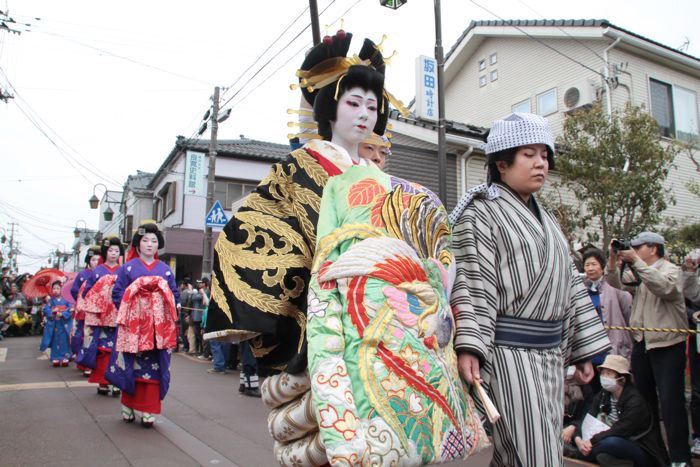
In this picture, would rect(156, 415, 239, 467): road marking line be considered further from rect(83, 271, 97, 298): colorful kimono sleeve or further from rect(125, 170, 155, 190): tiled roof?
rect(125, 170, 155, 190): tiled roof

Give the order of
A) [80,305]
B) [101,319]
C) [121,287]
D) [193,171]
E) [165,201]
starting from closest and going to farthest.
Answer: [121,287] → [101,319] → [80,305] → [193,171] → [165,201]

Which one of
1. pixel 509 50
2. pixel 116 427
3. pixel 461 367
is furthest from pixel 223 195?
pixel 461 367

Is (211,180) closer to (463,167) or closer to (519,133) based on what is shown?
(463,167)

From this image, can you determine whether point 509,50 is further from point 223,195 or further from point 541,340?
point 541,340

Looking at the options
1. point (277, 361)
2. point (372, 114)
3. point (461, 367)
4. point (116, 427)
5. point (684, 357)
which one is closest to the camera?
point (461, 367)

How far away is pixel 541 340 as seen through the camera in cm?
237

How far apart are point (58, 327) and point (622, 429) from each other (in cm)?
1047

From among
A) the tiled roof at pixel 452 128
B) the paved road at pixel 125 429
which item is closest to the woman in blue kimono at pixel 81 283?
the paved road at pixel 125 429

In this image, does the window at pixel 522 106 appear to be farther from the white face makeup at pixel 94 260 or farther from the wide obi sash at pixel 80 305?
the wide obi sash at pixel 80 305

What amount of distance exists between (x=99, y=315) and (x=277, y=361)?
613cm

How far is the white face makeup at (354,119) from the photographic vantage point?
2.53m

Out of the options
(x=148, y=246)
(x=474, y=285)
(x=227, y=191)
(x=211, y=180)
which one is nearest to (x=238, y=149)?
(x=227, y=191)

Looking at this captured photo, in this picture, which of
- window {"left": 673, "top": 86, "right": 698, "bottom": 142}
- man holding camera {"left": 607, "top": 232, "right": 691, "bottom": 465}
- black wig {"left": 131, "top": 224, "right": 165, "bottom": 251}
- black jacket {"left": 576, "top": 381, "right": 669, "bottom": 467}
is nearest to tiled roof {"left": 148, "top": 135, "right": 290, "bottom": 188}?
window {"left": 673, "top": 86, "right": 698, "bottom": 142}

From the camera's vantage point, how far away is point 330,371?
1.83 meters
